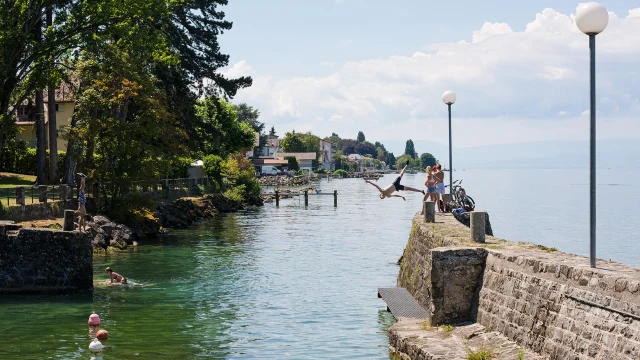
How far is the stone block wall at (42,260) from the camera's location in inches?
946

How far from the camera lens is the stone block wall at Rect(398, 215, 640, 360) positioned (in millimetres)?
10297

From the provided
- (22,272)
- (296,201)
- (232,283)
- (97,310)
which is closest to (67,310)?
(97,310)

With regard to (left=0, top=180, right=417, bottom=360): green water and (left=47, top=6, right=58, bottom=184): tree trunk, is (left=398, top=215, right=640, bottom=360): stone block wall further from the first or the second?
(left=47, top=6, right=58, bottom=184): tree trunk

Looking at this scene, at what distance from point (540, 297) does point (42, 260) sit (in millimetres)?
16973

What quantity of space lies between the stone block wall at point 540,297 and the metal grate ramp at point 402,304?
1783 millimetres

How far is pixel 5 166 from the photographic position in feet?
208

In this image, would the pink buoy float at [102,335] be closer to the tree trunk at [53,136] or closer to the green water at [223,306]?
the green water at [223,306]

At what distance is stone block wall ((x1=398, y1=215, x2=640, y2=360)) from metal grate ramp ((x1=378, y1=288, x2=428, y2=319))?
178cm

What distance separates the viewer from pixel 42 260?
79.3ft

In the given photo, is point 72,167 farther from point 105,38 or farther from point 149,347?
point 149,347

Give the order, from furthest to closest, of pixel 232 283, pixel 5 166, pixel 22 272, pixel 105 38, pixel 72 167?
pixel 5 166
pixel 72 167
pixel 105 38
pixel 232 283
pixel 22 272

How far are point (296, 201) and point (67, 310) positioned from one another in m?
65.4

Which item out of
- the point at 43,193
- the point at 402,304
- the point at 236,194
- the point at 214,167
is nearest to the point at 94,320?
the point at 402,304

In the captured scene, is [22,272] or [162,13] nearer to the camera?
[22,272]
